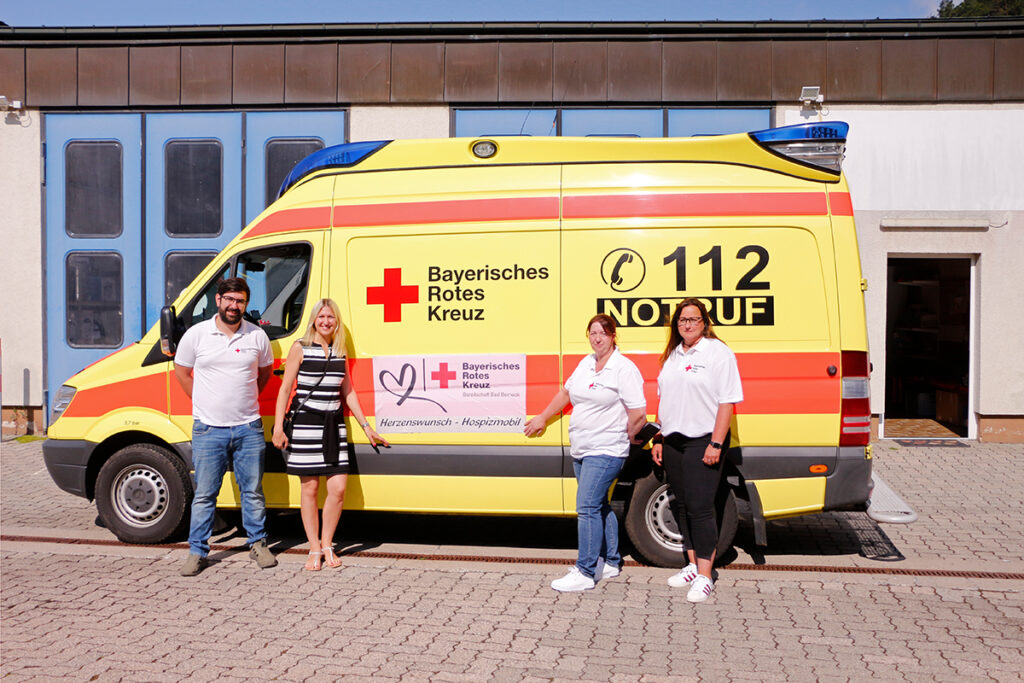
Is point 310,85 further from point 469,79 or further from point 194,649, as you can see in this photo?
point 194,649

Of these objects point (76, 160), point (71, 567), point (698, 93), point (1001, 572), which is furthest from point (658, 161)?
point (76, 160)

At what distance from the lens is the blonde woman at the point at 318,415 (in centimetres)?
580

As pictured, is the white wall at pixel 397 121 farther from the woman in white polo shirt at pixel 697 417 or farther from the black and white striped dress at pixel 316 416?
the woman in white polo shirt at pixel 697 417

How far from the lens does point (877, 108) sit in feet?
38.0

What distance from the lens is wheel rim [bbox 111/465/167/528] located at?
648 centimetres

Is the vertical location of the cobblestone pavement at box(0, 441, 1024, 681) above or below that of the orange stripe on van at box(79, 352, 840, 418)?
below

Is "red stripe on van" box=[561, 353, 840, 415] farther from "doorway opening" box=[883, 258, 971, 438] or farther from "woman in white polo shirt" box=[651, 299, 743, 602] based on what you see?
"doorway opening" box=[883, 258, 971, 438]

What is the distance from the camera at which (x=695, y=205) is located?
5.86m

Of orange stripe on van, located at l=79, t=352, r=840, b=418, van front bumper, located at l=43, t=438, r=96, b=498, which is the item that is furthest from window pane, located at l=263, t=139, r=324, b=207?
orange stripe on van, located at l=79, t=352, r=840, b=418

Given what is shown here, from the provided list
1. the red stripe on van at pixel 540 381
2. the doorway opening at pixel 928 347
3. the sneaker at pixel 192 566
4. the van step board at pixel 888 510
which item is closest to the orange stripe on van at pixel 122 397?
the sneaker at pixel 192 566

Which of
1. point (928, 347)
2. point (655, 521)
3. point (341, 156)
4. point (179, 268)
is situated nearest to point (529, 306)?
point (655, 521)

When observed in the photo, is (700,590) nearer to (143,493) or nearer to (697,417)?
(697,417)

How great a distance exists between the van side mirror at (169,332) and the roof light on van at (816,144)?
13.8 ft

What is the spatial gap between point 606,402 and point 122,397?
3.57 m
